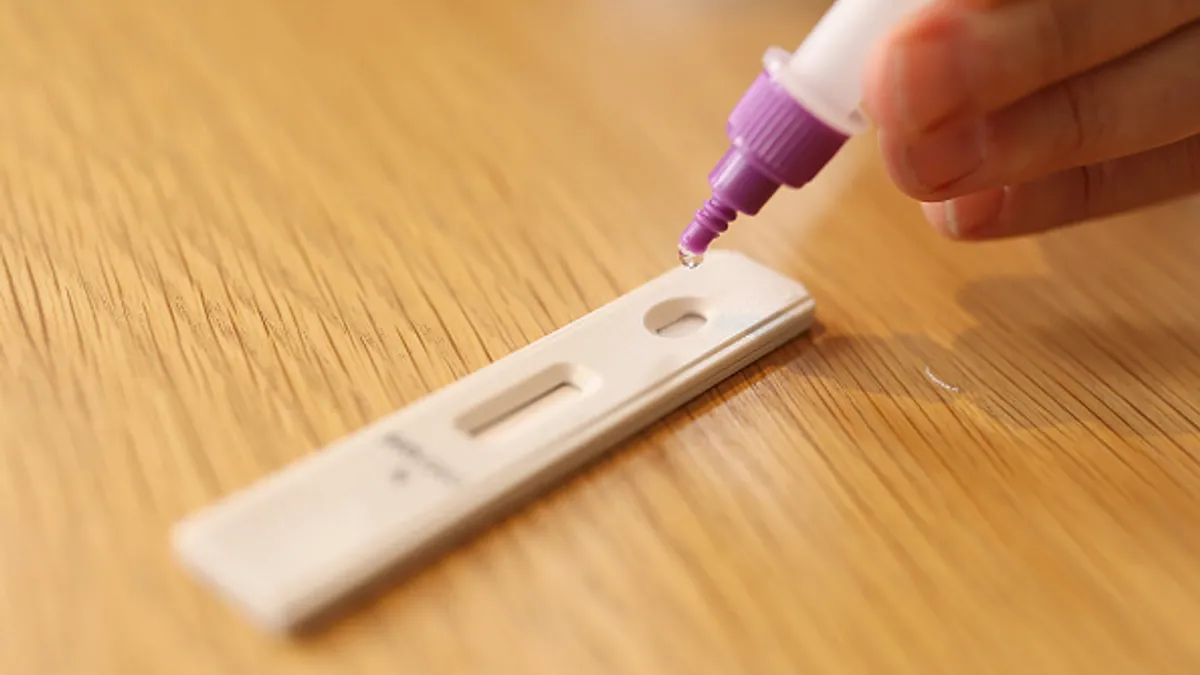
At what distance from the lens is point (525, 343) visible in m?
Answer: 0.33

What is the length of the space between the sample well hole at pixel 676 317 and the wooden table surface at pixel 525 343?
1.0 inches

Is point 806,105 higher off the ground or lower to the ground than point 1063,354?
higher

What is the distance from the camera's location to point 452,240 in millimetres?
387

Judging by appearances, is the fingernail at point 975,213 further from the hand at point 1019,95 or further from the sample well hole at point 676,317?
the sample well hole at point 676,317

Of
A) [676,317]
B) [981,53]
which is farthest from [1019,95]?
[676,317]

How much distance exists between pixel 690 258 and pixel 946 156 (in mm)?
89

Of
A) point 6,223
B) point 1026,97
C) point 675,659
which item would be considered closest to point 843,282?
point 1026,97

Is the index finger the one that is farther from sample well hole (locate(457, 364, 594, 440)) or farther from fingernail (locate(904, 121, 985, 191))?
sample well hole (locate(457, 364, 594, 440))

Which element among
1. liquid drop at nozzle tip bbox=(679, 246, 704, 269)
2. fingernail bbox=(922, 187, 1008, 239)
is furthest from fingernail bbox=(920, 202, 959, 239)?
liquid drop at nozzle tip bbox=(679, 246, 704, 269)

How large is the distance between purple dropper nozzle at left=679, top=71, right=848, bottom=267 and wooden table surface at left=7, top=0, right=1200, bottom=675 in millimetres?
57

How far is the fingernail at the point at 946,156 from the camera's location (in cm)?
33

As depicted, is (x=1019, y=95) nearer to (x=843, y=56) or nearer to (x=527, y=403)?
(x=843, y=56)

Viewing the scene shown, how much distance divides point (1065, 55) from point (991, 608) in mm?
177

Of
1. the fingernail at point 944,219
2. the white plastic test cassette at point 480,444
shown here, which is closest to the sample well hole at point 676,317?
the white plastic test cassette at point 480,444
